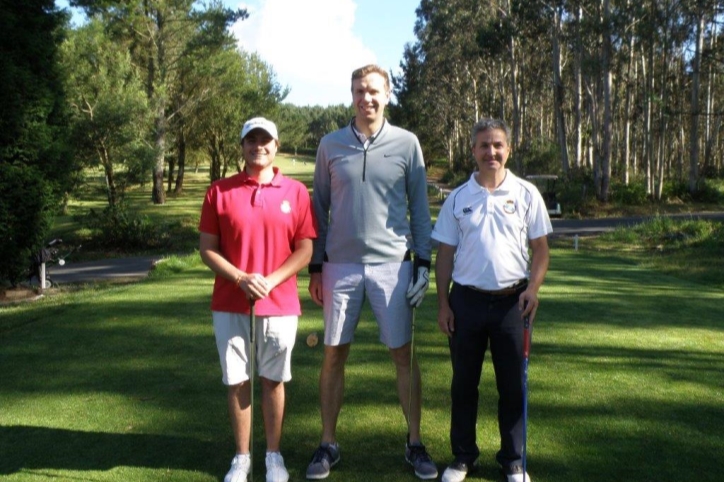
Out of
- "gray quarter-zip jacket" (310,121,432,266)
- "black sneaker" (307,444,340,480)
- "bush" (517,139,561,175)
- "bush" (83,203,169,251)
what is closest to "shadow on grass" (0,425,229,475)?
"black sneaker" (307,444,340,480)

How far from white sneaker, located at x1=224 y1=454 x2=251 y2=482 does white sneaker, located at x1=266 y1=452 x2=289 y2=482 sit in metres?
0.11

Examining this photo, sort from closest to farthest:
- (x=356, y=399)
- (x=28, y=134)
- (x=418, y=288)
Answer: (x=418, y=288) → (x=356, y=399) → (x=28, y=134)

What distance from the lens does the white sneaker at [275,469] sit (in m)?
4.51

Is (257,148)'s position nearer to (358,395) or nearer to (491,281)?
(491,281)

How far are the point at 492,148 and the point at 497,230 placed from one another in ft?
1.42

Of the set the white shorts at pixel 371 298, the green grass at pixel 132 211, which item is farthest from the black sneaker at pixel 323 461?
the green grass at pixel 132 211

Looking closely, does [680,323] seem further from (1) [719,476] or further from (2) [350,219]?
(2) [350,219]

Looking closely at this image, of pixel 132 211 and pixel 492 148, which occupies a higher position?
pixel 492 148

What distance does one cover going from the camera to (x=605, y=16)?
106ft

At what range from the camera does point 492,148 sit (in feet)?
14.4

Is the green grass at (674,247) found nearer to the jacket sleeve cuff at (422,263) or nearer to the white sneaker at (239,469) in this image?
the jacket sleeve cuff at (422,263)

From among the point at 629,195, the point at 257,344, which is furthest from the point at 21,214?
the point at 629,195

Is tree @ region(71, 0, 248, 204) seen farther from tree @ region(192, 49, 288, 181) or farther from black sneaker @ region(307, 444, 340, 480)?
black sneaker @ region(307, 444, 340, 480)

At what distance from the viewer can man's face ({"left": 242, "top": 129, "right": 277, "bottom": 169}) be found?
14.6ft
